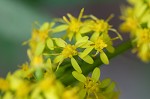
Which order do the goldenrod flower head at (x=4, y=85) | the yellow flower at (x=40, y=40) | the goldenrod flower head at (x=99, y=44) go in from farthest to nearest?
the goldenrod flower head at (x=99, y=44) < the yellow flower at (x=40, y=40) < the goldenrod flower head at (x=4, y=85)

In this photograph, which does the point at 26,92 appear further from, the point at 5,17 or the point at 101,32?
the point at 5,17

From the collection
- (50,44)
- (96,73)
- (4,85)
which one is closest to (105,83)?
(96,73)

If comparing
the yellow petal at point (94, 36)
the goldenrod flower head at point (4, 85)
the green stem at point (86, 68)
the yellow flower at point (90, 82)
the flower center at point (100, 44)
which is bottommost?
the yellow flower at point (90, 82)

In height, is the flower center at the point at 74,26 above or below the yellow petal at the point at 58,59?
above

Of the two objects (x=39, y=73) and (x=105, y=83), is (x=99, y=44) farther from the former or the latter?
(x=39, y=73)

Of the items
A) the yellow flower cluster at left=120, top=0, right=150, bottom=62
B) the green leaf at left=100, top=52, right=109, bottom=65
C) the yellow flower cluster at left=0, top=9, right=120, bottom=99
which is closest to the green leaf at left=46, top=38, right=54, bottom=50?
the yellow flower cluster at left=0, top=9, right=120, bottom=99

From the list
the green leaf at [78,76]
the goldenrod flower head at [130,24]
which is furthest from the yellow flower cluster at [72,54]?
the goldenrod flower head at [130,24]

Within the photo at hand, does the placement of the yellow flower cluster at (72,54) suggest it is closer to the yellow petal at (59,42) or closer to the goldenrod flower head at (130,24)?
the yellow petal at (59,42)

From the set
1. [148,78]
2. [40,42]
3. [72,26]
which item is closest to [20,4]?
[72,26]

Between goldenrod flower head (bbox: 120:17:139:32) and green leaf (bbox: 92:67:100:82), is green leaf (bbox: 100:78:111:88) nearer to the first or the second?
A: green leaf (bbox: 92:67:100:82)
